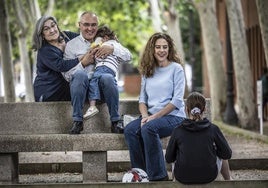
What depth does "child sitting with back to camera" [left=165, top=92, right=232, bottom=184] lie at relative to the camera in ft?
25.1

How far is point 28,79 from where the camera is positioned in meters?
26.1

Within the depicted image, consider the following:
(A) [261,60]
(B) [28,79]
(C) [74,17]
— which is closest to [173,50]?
(B) [28,79]

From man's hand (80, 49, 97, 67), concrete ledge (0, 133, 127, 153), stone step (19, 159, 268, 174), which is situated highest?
man's hand (80, 49, 97, 67)

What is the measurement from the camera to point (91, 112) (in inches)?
351

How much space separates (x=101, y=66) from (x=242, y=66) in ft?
38.3

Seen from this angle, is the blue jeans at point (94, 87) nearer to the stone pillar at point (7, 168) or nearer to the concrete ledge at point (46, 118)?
the concrete ledge at point (46, 118)

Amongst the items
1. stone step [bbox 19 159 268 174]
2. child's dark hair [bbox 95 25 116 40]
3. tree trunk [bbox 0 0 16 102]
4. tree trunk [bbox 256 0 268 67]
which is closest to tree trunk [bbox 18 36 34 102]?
tree trunk [bbox 0 0 16 102]

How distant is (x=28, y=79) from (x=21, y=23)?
1861 mm

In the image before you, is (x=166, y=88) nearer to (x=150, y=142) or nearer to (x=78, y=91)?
(x=150, y=142)

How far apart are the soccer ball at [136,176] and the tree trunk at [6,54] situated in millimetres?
12136

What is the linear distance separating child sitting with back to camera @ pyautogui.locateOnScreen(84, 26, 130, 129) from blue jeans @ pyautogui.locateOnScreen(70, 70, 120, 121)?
0.08m

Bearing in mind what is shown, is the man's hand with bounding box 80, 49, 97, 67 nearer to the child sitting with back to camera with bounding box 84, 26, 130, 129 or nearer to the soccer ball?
the child sitting with back to camera with bounding box 84, 26, 130, 129

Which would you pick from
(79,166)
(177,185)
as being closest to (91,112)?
(177,185)

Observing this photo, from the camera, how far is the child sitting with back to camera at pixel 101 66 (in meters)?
8.92
